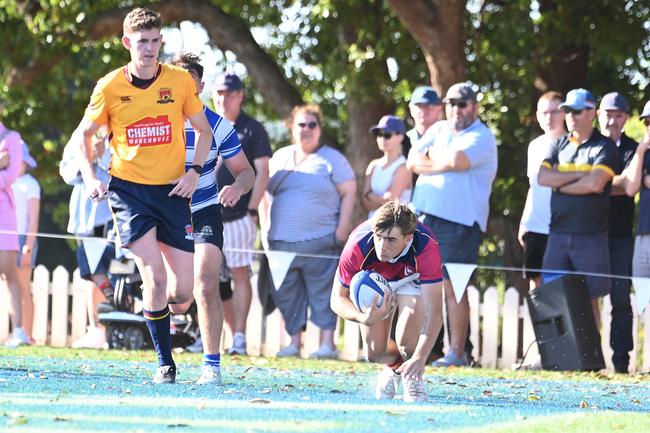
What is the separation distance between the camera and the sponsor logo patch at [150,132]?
8055 mm

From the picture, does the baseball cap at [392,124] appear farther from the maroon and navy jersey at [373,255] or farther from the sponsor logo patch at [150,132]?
the sponsor logo patch at [150,132]

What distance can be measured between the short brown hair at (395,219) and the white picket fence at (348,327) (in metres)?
5.50

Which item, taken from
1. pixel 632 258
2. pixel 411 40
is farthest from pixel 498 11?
pixel 632 258

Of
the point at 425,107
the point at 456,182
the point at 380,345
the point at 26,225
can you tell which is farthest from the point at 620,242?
the point at 26,225

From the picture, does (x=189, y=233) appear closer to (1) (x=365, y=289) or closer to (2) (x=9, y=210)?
(1) (x=365, y=289)

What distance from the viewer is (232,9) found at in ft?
68.6

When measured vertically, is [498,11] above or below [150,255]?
above

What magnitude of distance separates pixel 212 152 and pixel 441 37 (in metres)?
7.61

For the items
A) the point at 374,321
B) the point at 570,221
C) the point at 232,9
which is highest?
the point at 232,9

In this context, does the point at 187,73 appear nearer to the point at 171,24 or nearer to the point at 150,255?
the point at 150,255

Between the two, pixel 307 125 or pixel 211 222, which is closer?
pixel 211 222

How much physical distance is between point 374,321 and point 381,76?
35.7 feet

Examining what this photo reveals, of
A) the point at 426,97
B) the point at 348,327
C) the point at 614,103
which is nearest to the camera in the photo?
the point at 614,103

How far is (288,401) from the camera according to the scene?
7.25 meters
